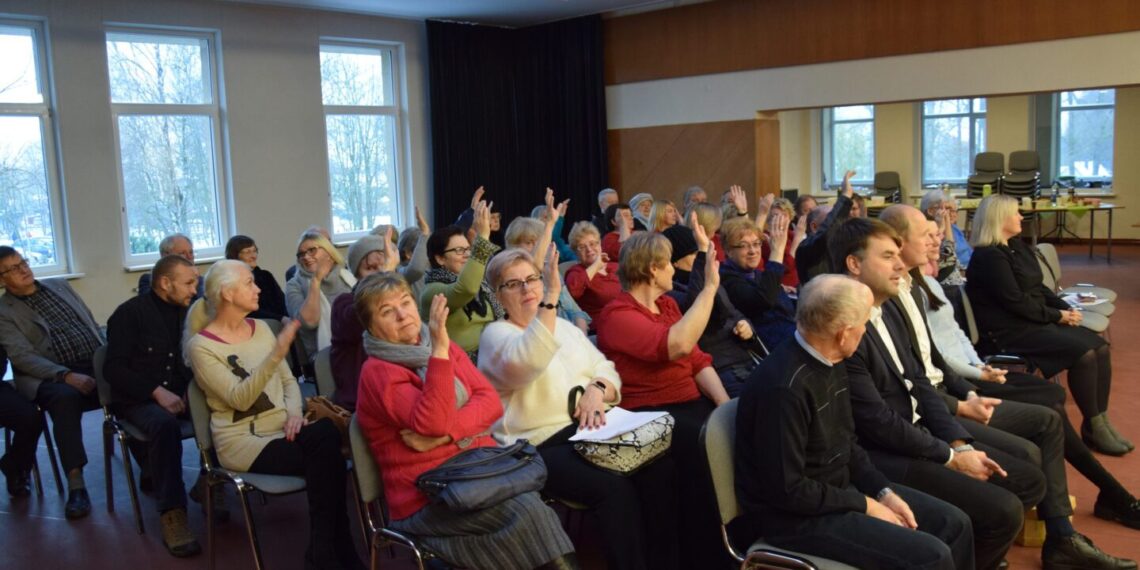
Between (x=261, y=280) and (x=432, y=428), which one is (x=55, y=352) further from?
(x=432, y=428)

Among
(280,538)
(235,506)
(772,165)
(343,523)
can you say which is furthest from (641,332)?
(772,165)

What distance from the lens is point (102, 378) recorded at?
400 centimetres

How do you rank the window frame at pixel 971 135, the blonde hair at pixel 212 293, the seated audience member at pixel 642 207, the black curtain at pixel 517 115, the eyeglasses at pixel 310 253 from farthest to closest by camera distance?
the window frame at pixel 971 135 < the black curtain at pixel 517 115 < the seated audience member at pixel 642 207 < the eyeglasses at pixel 310 253 < the blonde hair at pixel 212 293

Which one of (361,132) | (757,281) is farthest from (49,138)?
(757,281)

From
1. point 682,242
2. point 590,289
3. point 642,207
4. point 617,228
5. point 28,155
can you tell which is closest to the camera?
point 682,242

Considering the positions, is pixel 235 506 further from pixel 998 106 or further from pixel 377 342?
pixel 998 106

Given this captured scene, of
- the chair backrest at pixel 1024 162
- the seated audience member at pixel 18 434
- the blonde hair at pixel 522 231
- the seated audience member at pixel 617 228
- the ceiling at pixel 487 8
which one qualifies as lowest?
the seated audience member at pixel 18 434

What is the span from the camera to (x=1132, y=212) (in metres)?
14.0

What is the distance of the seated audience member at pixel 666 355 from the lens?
3172mm

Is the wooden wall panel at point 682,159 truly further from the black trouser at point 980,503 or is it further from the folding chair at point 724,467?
the folding chair at point 724,467

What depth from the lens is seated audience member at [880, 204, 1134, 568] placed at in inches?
128

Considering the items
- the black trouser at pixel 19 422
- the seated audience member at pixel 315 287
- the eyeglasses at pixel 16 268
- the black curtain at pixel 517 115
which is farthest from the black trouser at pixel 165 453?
the black curtain at pixel 517 115

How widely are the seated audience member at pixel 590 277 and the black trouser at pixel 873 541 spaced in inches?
96.6

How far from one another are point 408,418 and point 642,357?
99cm
